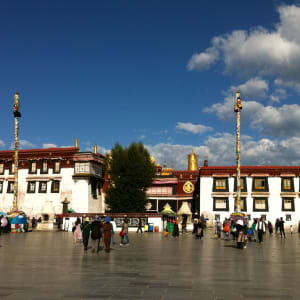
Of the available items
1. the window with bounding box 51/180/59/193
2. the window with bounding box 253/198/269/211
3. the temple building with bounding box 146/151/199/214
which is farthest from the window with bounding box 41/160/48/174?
the window with bounding box 253/198/269/211

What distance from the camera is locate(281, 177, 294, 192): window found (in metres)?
53.2

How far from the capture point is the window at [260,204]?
5306 centimetres

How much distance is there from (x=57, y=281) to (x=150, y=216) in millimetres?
33382

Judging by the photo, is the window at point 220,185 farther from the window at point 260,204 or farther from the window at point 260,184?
the window at point 260,204

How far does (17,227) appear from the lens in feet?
129

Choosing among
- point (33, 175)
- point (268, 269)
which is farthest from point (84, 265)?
point (33, 175)

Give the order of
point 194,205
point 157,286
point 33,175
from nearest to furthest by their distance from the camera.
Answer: point 157,286
point 33,175
point 194,205

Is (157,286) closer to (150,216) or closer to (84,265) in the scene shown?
(84,265)

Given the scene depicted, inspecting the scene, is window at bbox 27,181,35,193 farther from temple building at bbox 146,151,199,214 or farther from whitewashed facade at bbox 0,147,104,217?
temple building at bbox 146,151,199,214

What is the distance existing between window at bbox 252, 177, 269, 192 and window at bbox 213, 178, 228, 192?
3736mm

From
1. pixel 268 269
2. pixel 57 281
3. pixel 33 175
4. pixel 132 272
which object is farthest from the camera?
pixel 33 175

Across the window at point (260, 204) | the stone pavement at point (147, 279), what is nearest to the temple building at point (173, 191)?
the window at point (260, 204)

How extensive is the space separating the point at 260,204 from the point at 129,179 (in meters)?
18.2

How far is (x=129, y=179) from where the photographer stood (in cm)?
4959
